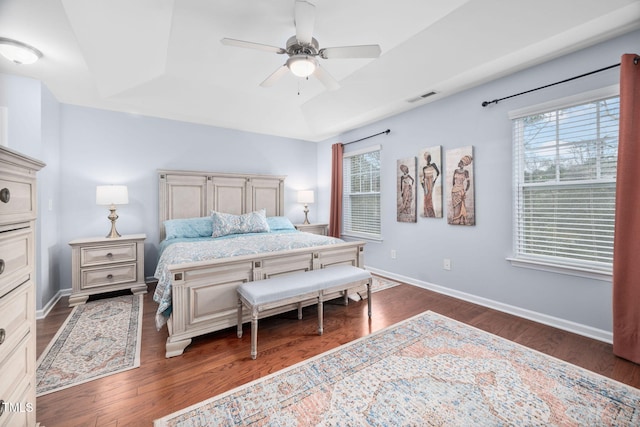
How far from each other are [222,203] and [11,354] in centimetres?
354

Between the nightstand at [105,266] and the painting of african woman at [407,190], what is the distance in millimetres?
3500

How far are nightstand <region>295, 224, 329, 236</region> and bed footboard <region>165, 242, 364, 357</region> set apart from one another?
2.15 metres

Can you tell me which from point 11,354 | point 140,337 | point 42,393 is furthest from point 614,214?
point 42,393

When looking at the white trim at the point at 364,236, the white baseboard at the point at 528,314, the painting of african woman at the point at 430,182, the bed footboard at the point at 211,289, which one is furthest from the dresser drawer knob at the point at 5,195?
the white trim at the point at 364,236

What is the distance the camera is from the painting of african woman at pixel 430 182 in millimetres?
3424

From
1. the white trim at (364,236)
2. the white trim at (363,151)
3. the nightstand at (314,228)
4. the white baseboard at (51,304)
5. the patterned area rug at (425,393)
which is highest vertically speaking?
the white trim at (363,151)

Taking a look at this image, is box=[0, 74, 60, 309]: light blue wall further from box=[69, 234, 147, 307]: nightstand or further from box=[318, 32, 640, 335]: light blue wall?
box=[318, 32, 640, 335]: light blue wall

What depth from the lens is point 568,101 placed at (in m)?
2.38

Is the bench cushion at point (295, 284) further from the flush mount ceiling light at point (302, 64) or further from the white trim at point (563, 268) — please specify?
the flush mount ceiling light at point (302, 64)

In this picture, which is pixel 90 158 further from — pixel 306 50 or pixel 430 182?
pixel 430 182

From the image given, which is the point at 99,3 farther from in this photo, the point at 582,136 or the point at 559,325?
the point at 559,325

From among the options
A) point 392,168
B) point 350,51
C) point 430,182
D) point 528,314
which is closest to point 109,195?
point 350,51

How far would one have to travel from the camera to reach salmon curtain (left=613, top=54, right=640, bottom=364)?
6.40ft

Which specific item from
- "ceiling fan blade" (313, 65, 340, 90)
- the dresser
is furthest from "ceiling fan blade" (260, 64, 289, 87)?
the dresser
